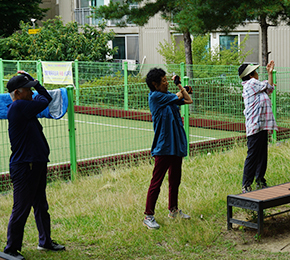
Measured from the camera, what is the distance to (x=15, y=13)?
30.4 m

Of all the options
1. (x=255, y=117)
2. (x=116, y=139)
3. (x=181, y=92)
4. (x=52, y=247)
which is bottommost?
(x=52, y=247)

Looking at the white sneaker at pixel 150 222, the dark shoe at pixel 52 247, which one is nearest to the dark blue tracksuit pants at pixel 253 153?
the white sneaker at pixel 150 222

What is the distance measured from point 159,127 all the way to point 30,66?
45.3ft

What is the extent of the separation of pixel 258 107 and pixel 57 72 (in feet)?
37.6

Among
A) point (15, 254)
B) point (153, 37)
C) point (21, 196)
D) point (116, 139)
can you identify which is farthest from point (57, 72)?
point (15, 254)

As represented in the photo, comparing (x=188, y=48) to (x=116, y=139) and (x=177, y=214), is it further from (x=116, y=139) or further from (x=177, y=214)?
(x=177, y=214)

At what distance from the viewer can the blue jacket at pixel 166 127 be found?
5.60m

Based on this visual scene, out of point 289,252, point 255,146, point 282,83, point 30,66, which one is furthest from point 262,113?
point 30,66

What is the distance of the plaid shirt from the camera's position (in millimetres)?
6676

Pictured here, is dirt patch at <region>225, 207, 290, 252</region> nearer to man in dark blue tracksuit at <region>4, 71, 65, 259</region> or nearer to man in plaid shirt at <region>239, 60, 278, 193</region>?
man in plaid shirt at <region>239, 60, 278, 193</region>

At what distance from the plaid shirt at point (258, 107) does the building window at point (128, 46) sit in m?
20.2

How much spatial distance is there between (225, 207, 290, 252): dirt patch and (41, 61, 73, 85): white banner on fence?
1197cm

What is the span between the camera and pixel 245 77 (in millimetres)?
6801

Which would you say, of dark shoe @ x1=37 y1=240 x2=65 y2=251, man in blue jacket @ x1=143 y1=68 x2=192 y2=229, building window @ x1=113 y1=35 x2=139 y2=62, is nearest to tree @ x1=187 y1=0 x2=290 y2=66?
man in blue jacket @ x1=143 y1=68 x2=192 y2=229
